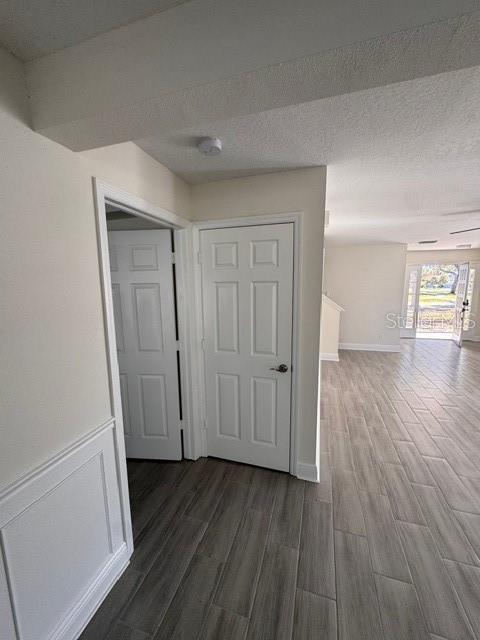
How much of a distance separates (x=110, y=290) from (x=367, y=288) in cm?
596

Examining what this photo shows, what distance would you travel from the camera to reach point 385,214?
3.43 m

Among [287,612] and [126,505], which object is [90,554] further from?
[287,612]

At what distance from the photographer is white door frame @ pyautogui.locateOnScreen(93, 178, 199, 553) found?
1350 millimetres

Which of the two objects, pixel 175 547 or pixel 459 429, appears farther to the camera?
pixel 459 429

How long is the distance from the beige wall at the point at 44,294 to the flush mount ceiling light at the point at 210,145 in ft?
1.61

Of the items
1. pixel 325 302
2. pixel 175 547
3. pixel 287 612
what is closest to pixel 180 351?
pixel 175 547

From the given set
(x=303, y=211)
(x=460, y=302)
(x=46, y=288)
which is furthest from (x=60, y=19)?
(x=460, y=302)

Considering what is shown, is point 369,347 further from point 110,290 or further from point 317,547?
point 110,290

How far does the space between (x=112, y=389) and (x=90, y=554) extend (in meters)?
0.79

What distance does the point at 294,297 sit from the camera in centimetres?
203

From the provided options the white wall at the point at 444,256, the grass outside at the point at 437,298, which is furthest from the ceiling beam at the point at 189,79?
the grass outside at the point at 437,298

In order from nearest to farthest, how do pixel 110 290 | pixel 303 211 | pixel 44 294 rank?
pixel 44 294
pixel 110 290
pixel 303 211

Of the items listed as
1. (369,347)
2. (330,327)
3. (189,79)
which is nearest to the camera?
(189,79)

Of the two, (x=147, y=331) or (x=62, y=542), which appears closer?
(x=62, y=542)
